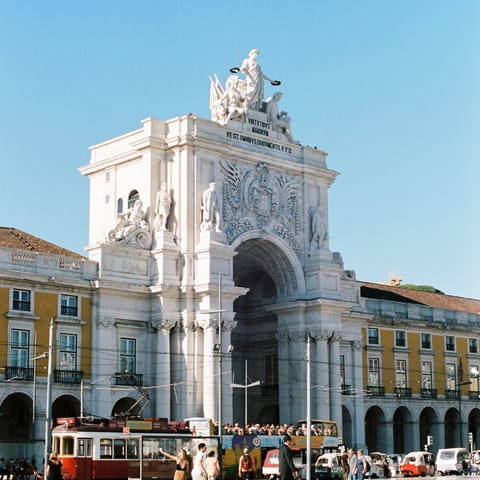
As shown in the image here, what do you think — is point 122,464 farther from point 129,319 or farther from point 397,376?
point 397,376

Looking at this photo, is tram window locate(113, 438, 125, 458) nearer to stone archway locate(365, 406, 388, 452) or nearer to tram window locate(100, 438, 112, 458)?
tram window locate(100, 438, 112, 458)

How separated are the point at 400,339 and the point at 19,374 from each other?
36.2 m

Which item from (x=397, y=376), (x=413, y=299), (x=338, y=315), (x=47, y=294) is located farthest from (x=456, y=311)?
(x=47, y=294)

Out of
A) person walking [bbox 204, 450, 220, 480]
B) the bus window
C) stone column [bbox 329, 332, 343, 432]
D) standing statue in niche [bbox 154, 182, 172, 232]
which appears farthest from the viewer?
stone column [bbox 329, 332, 343, 432]

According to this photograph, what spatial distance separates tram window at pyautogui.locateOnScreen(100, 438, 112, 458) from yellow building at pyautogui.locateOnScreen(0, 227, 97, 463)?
36.0 feet

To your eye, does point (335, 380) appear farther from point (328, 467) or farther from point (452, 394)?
point (452, 394)

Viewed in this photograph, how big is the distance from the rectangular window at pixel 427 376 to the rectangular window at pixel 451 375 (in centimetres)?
232

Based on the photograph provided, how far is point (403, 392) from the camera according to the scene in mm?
82188

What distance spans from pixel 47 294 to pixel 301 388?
19.4 m

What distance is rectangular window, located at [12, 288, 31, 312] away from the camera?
57906 mm

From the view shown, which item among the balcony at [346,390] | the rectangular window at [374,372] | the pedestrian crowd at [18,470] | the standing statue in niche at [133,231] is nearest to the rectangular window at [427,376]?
the rectangular window at [374,372]

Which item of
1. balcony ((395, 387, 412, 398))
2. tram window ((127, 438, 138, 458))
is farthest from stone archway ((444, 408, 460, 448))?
tram window ((127, 438, 138, 458))

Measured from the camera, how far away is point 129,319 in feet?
206

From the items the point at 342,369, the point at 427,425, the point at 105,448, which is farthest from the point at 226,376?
the point at 427,425
